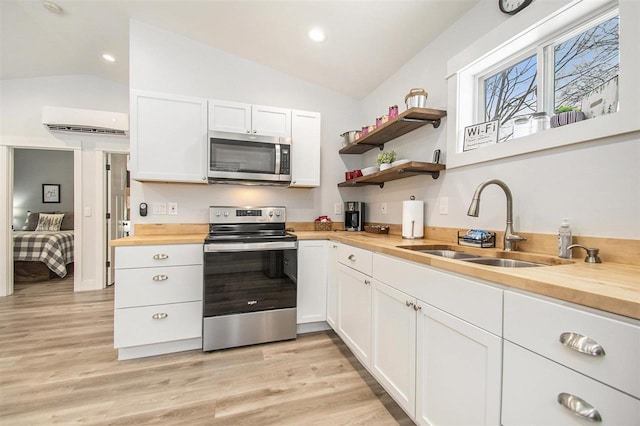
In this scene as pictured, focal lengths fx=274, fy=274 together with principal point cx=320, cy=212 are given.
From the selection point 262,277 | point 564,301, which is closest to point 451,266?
point 564,301

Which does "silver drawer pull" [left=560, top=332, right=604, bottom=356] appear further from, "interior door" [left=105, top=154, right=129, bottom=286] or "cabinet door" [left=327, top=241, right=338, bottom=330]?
"interior door" [left=105, top=154, right=129, bottom=286]

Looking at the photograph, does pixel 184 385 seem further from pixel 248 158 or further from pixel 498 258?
pixel 498 258

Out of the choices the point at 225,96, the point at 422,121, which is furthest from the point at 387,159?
the point at 225,96

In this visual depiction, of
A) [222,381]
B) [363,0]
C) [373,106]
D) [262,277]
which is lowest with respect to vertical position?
[222,381]

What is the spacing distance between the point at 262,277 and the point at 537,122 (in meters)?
2.09

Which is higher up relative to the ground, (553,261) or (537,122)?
(537,122)

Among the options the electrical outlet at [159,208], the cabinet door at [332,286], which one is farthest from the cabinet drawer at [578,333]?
the electrical outlet at [159,208]

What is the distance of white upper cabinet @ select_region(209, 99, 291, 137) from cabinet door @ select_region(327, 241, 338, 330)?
1.23m

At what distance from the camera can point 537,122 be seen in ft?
4.75

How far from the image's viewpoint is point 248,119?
8.52 ft

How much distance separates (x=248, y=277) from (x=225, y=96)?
1844mm

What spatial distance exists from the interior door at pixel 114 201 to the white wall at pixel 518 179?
3.91 metres

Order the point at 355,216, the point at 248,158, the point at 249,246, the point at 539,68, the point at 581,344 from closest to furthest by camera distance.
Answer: the point at 581,344 → the point at 539,68 → the point at 249,246 → the point at 248,158 → the point at 355,216

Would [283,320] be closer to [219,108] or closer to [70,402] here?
[70,402]
